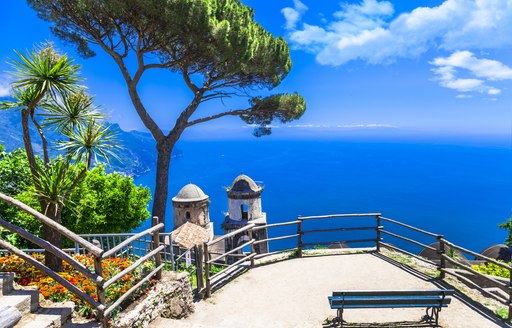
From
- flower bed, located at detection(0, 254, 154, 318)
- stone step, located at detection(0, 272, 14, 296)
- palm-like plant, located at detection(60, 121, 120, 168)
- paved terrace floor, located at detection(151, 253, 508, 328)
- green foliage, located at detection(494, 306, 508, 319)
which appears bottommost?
green foliage, located at detection(494, 306, 508, 319)

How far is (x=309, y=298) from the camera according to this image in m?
7.01

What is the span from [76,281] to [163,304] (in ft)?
5.01

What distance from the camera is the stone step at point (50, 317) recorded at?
3.74 meters

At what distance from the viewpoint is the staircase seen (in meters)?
3.60

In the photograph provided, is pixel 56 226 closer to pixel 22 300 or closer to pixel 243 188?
pixel 22 300

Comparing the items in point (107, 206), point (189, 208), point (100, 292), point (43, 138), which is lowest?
point (189, 208)

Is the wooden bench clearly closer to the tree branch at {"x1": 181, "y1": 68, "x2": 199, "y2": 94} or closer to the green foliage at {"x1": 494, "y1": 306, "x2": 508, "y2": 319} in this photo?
the green foliage at {"x1": 494, "y1": 306, "x2": 508, "y2": 319}

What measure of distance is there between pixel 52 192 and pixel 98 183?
10973 mm

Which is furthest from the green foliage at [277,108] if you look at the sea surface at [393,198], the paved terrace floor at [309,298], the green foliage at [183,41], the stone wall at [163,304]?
the sea surface at [393,198]

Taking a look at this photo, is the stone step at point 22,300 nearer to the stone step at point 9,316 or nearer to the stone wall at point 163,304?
the stone step at point 9,316

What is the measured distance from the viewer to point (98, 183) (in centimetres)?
1551

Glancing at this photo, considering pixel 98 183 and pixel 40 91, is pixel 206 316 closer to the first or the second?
pixel 40 91

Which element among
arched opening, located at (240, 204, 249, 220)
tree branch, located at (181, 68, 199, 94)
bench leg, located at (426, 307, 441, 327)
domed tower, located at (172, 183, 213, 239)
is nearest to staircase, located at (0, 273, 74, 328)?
bench leg, located at (426, 307, 441, 327)

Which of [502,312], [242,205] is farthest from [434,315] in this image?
[242,205]
